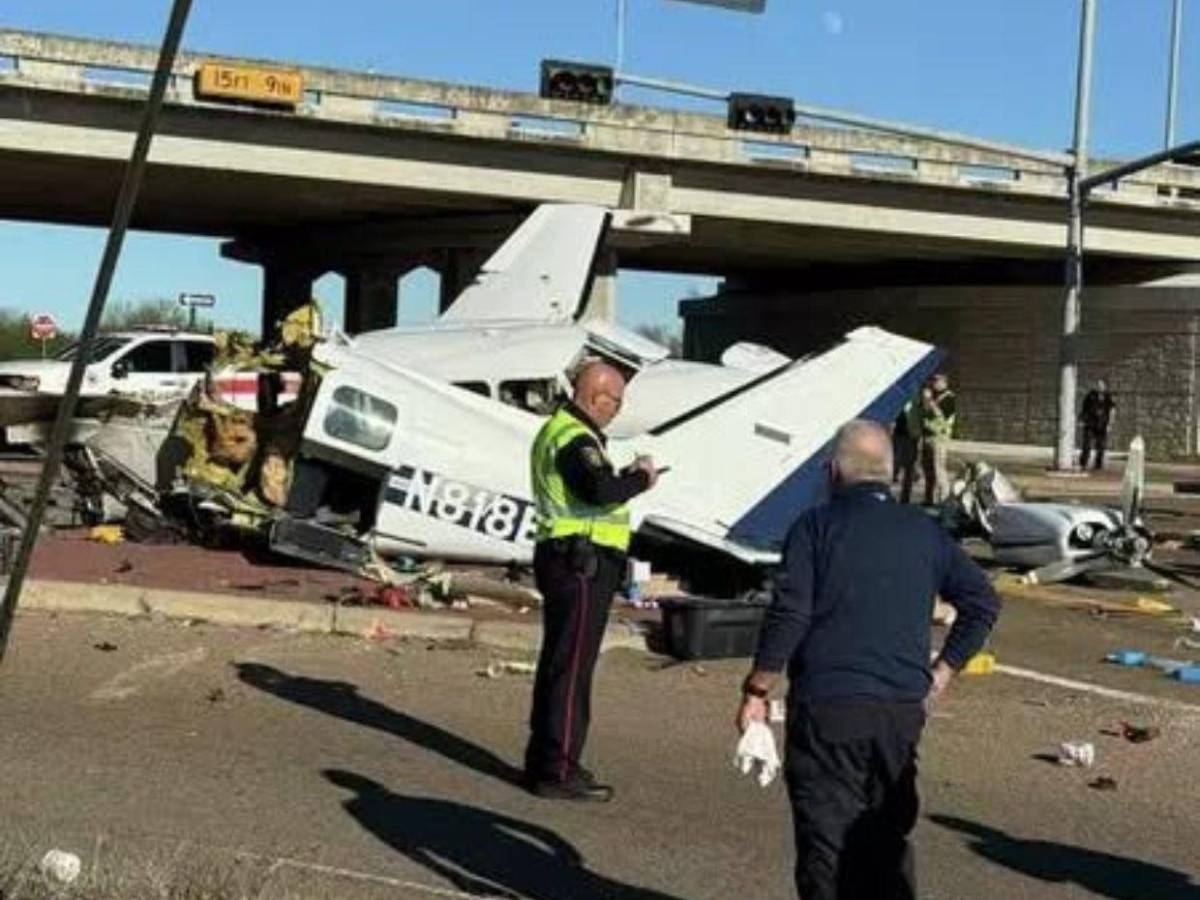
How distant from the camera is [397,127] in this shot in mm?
38406

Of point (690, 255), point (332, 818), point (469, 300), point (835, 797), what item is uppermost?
point (690, 255)

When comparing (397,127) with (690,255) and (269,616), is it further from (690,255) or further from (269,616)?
(269,616)

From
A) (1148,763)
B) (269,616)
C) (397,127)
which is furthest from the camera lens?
(397,127)

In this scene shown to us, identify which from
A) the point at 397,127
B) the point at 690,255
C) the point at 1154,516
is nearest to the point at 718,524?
the point at 1154,516

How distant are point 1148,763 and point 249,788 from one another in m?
4.17

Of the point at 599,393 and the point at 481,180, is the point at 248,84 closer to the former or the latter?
the point at 481,180

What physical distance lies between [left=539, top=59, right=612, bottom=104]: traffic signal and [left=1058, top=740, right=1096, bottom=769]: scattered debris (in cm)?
2118

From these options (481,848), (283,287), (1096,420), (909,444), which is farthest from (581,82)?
(283,287)

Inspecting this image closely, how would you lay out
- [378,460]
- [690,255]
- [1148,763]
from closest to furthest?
[1148,763] → [378,460] → [690,255]

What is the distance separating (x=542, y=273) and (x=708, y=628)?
23.6 ft

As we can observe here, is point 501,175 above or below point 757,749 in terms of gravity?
above

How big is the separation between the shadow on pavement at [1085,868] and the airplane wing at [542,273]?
9853 mm

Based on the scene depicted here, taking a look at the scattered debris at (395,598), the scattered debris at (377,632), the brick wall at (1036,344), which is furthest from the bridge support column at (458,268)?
the scattered debris at (377,632)

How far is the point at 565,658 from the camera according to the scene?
7.19 meters
